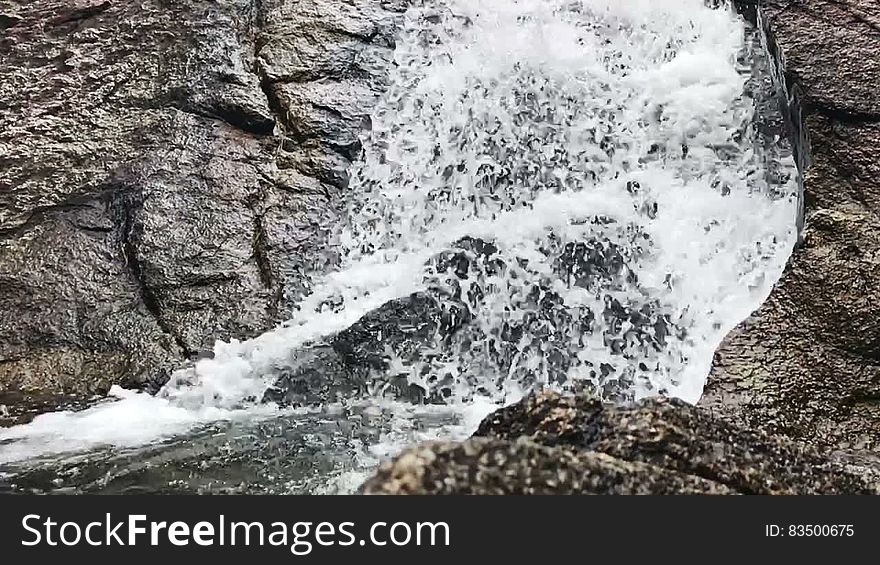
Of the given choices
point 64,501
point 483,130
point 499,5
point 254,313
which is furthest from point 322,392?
point 499,5

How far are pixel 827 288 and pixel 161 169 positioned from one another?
617cm

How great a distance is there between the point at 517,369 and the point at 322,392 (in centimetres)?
165

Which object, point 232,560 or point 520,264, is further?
point 520,264

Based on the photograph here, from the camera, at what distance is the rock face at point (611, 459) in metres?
2.38

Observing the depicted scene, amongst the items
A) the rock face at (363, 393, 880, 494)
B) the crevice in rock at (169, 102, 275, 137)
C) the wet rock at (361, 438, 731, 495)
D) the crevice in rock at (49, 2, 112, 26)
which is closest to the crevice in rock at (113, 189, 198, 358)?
the crevice in rock at (169, 102, 275, 137)

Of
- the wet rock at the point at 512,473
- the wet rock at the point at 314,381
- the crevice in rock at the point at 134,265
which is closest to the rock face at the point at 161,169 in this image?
the crevice in rock at the point at 134,265

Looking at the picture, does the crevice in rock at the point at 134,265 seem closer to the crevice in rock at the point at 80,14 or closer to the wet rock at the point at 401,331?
the wet rock at the point at 401,331

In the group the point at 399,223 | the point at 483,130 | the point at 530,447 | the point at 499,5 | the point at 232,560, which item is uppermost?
the point at 499,5

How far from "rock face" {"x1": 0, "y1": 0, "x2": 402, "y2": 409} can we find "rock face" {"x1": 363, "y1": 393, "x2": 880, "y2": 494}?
5098 mm

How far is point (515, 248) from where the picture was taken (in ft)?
26.9

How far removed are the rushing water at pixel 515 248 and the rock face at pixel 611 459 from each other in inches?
91.5

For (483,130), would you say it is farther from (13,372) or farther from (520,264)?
(13,372)

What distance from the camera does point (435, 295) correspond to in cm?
787

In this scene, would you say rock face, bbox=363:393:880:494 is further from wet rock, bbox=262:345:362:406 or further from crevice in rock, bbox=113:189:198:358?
crevice in rock, bbox=113:189:198:358
